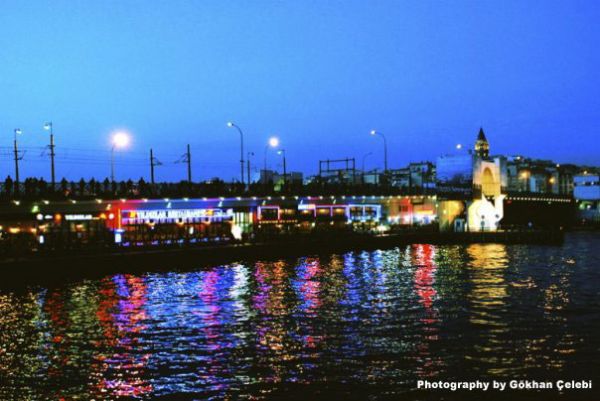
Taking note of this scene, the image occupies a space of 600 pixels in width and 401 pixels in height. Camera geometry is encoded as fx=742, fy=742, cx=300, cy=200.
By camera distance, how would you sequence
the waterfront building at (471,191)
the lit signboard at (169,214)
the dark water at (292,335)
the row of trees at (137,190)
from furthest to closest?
the waterfront building at (471,191) < the lit signboard at (169,214) < the row of trees at (137,190) < the dark water at (292,335)

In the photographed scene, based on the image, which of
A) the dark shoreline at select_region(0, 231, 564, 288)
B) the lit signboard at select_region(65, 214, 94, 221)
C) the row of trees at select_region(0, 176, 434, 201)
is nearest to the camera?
the dark shoreline at select_region(0, 231, 564, 288)

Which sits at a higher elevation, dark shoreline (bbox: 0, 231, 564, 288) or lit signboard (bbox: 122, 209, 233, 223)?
lit signboard (bbox: 122, 209, 233, 223)

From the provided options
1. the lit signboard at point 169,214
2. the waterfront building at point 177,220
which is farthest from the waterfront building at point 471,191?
the lit signboard at point 169,214

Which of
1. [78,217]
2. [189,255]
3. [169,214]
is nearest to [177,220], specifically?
[169,214]

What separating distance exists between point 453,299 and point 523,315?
685 cm

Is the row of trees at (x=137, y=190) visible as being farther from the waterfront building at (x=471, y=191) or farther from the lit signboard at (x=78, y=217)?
the waterfront building at (x=471, y=191)

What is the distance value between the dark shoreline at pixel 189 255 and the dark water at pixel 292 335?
5.19 m

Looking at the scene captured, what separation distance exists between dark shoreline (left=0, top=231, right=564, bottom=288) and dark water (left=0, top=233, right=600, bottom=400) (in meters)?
5.19

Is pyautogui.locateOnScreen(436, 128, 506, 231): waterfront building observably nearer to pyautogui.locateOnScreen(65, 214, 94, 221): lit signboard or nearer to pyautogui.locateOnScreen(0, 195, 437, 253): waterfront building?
pyautogui.locateOnScreen(0, 195, 437, 253): waterfront building

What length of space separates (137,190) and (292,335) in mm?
52666

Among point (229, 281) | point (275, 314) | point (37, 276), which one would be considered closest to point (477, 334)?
point (275, 314)

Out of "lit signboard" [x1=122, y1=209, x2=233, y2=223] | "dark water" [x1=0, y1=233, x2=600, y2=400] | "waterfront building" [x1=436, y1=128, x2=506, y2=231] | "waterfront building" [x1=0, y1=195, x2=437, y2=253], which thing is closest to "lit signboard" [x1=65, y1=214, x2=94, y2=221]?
"waterfront building" [x1=0, y1=195, x2=437, y2=253]

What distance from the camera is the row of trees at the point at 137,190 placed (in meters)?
71.1

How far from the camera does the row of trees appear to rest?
233 feet
